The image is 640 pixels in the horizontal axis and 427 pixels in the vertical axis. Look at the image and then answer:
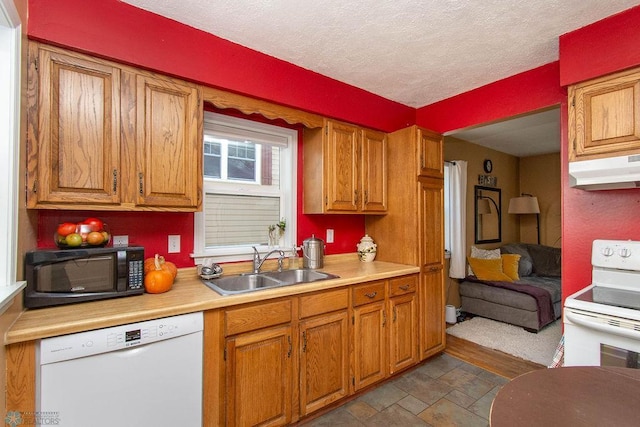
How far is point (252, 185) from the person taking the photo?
2.50 m

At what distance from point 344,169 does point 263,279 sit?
114 cm

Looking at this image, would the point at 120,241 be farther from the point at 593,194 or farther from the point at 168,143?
the point at 593,194

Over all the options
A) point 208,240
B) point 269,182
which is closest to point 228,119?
point 269,182

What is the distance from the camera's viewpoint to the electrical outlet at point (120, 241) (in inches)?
72.3

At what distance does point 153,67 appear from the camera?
5.67 feet

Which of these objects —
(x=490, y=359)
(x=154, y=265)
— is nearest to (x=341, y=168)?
(x=154, y=265)

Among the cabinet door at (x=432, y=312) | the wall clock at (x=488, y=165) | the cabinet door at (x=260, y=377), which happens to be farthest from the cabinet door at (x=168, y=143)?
the wall clock at (x=488, y=165)

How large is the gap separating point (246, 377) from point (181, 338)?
46cm

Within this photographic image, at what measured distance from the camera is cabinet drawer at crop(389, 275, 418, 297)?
2.42 m

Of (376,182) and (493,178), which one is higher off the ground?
(493,178)

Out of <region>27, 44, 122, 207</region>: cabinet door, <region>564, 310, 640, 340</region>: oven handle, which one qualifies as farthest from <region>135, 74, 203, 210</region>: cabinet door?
<region>564, 310, 640, 340</region>: oven handle

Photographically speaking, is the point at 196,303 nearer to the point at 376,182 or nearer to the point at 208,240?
the point at 208,240

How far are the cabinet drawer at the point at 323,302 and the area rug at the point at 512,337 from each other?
6.60ft

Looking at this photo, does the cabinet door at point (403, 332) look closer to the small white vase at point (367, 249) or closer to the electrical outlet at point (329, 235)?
the small white vase at point (367, 249)
